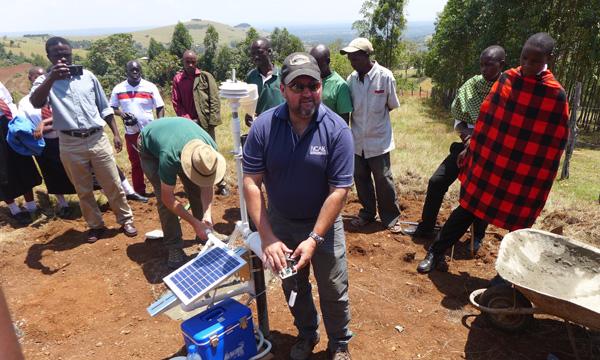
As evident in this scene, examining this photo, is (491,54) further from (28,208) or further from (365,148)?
(28,208)

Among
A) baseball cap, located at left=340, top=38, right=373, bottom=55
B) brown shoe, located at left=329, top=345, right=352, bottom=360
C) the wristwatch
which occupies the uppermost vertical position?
baseball cap, located at left=340, top=38, right=373, bottom=55

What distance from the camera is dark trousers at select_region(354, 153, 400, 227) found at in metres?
4.36

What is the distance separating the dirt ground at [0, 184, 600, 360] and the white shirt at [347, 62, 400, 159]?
97 cm

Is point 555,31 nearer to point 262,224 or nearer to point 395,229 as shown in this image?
point 395,229

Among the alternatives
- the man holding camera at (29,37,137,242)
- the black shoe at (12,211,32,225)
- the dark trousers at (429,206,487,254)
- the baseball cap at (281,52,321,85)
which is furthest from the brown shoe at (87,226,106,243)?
the dark trousers at (429,206,487,254)

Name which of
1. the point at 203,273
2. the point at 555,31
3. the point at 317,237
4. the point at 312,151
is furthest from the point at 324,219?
the point at 555,31

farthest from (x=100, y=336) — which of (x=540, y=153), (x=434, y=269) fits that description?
(x=540, y=153)

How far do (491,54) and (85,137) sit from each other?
3.92 metres

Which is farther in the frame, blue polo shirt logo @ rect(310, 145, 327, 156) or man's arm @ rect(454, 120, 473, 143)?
man's arm @ rect(454, 120, 473, 143)

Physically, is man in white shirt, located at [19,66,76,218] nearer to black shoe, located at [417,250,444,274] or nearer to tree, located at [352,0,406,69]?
black shoe, located at [417,250,444,274]

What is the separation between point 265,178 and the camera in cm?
241

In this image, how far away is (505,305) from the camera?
2.90 m

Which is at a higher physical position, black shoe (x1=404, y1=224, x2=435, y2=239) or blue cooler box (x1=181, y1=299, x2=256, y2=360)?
blue cooler box (x1=181, y1=299, x2=256, y2=360)

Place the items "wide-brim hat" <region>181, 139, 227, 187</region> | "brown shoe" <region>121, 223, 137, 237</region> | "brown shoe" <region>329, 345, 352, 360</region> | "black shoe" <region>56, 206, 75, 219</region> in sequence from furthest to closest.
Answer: "black shoe" <region>56, 206, 75, 219</region>, "brown shoe" <region>121, 223, 137, 237</region>, "wide-brim hat" <region>181, 139, 227, 187</region>, "brown shoe" <region>329, 345, 352, 360</region>
